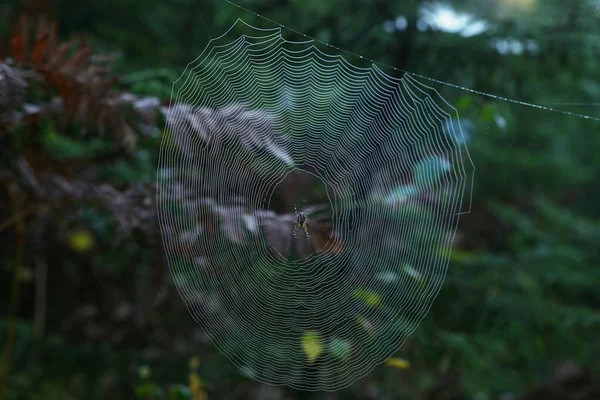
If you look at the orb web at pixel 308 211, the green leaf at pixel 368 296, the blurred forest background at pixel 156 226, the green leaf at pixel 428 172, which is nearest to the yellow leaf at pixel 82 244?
the blurred forest background at pixel 156 226

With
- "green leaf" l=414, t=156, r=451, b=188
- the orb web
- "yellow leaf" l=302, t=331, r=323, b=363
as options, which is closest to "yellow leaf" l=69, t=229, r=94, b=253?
the orb web

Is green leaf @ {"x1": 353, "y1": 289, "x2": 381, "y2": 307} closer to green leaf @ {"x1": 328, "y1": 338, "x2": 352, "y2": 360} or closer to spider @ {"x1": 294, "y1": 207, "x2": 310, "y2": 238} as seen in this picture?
green leaf @ {"x1": 328, "y1": 338, "x2": 352, "y2": 360}

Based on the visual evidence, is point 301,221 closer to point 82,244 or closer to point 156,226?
point 156,226

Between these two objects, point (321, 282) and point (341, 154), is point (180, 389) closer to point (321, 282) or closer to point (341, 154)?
point (321, 282)

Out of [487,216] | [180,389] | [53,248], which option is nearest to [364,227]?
[180,389]

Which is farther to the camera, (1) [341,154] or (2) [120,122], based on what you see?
(1) [341,154]

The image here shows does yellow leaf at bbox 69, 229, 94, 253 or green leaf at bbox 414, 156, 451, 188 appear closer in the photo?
green leaf at bbox 414, 156, 451, 188
